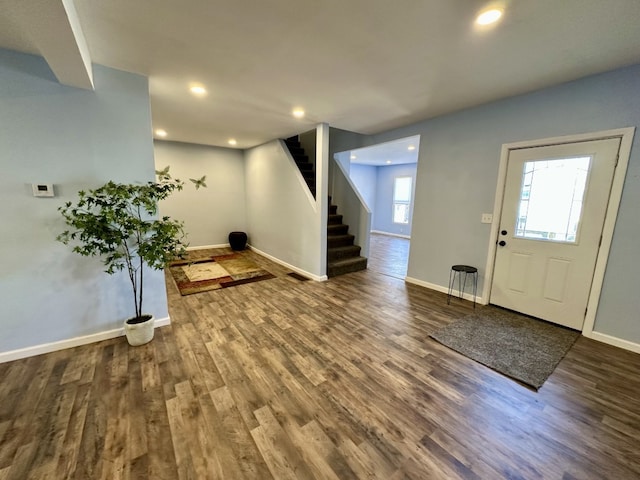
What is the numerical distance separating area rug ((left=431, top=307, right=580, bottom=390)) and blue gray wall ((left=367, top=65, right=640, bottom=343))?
1.65 ft

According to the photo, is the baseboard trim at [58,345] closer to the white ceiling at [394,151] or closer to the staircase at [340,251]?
the staircase at [340,251]

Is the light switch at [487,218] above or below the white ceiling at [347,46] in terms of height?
below

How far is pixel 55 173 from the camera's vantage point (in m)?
A: 2.16

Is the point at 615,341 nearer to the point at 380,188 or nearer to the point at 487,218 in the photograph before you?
the point at 487,218

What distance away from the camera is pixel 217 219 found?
650 centimetres

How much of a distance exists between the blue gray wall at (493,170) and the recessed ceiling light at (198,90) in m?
2.97

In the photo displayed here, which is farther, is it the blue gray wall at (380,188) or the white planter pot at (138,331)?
the blue gray wall at (380,188)

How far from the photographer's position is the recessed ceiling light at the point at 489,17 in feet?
5.15

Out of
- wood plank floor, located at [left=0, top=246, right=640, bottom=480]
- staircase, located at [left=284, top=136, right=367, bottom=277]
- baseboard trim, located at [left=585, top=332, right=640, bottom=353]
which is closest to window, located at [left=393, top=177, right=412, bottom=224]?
staircase, located at [left=284, top=136, right=367, bottom=277]

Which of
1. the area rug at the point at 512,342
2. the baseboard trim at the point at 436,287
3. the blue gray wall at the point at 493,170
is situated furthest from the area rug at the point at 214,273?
the area rug at the point at 512,342

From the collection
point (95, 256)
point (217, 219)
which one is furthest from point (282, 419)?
point (217, 219)

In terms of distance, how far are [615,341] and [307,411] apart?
312 cm

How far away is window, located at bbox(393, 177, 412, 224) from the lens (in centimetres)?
889

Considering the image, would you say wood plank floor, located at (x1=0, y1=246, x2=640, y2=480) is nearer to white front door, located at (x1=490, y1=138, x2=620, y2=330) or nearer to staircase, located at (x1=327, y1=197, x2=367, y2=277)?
white front door, located at (x1=490, y1=138, x2=620, y2=330)
